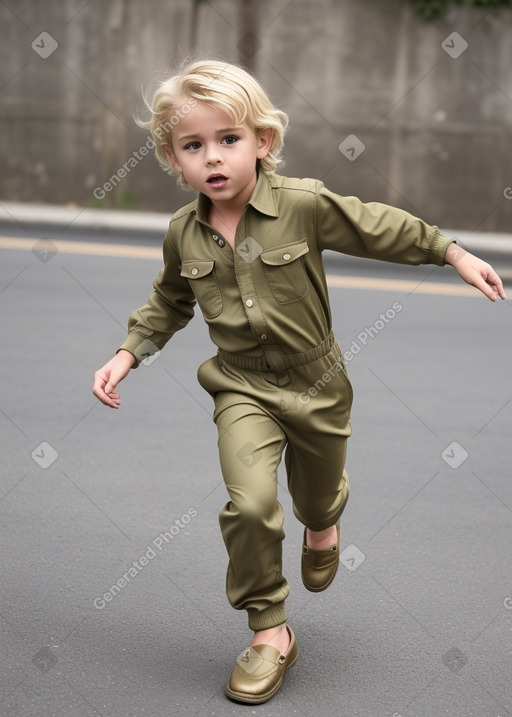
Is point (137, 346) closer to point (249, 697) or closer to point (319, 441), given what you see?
point (319, 441)

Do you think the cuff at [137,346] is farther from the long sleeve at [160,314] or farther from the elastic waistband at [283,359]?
the elastic waistband at [283,359]

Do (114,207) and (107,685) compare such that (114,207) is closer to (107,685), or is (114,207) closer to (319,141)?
(319,141)

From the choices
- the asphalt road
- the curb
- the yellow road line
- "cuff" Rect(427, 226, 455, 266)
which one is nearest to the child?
"cuff" Rect(427, 226, 455, 266)

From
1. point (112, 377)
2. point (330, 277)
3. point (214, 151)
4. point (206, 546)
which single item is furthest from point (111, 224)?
point (214, 151)

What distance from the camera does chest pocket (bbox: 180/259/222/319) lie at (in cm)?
311

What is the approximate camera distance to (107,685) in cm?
314

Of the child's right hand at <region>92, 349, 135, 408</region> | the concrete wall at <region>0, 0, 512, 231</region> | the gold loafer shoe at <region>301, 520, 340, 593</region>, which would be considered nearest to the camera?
the child's right hand at <region>92, 349, 135, 408</region>

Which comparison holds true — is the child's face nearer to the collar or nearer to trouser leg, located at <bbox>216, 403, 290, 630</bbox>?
the collar

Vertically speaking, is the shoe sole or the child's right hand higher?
the child's right hand

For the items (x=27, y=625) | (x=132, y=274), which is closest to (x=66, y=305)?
(x=132, y=274)

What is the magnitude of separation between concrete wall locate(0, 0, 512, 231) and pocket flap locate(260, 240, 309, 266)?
11.4 meters

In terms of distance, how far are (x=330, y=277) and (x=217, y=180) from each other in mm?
7122

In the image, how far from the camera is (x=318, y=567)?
3531mm

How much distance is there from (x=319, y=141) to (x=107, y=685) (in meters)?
12.0
